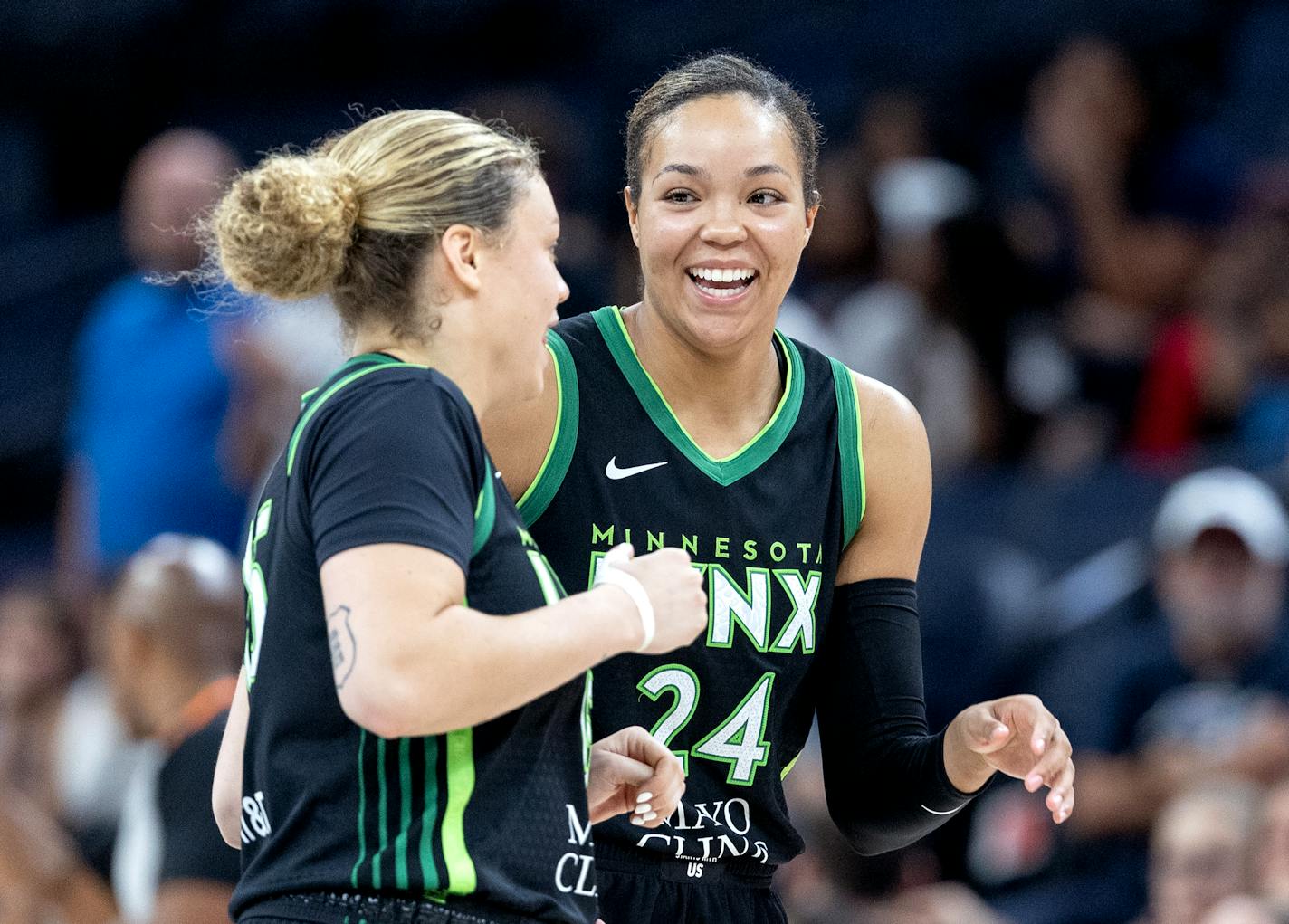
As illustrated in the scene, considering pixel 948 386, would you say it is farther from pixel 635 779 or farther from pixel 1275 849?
pixel 635 779

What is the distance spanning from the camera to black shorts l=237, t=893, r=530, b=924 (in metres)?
2.18

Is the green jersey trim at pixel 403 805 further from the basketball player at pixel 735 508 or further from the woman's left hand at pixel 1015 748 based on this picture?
the woman's left hand at pixel 1015 748

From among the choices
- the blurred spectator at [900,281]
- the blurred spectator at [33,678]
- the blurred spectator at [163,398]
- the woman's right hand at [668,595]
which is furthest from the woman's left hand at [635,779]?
the blurred spectator at [33,678]

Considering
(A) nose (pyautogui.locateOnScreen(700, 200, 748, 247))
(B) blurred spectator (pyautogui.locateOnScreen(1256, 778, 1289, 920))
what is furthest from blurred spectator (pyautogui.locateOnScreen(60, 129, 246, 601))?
(A) nose (pyautogui.locateOnScreen(700, 200, 748, 247))

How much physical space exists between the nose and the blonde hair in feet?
1.99

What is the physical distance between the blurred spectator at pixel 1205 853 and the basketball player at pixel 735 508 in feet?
5.79

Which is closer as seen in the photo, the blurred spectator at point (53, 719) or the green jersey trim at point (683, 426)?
the green jersey trim at point (683, 426)

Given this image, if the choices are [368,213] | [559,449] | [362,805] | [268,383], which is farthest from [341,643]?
[268,383]

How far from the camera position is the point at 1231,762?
494 cm

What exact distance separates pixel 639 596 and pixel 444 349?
0.38 m

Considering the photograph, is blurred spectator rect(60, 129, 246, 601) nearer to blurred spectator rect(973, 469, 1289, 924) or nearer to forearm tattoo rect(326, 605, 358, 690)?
blurred spectator rect(973, 469, 1289, 924)

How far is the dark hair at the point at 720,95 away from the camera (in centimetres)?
298

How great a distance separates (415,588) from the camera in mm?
2078

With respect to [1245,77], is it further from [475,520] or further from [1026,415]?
[475,520]
